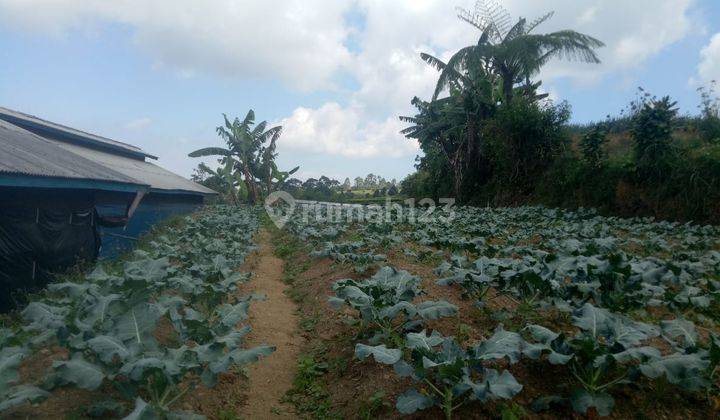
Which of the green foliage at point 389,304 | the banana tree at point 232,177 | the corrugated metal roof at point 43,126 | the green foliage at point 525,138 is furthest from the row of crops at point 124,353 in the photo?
the banana tree at point 232,177

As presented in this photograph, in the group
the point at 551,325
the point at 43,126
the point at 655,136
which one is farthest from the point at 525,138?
the point at 43,126

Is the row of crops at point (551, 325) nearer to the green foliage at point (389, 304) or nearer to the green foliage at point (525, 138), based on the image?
the green foliage at point (389, 304)

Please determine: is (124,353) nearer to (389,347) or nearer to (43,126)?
(389,347)

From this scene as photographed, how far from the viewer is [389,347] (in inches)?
146

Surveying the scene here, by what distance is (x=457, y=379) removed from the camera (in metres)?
2.64

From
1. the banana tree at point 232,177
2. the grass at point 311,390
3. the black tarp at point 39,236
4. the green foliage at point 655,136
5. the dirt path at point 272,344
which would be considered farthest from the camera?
the banana tree at point 232,177

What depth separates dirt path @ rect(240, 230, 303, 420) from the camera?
3564 mm

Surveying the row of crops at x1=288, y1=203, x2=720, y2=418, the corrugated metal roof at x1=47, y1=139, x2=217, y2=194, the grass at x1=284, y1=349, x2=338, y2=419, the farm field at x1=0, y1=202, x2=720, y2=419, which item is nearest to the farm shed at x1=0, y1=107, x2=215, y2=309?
the farm field at x1=0, y1=202, x2=720, y2=419

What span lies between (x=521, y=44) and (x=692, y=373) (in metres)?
19.6

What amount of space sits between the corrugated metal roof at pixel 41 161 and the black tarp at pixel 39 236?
49 centimetres

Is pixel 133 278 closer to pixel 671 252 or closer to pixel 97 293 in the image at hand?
pixel 97 293

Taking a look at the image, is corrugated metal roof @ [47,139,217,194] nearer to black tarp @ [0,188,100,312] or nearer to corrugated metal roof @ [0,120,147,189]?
corrugated metal roof @ [0,120,147,189]

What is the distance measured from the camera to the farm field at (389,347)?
2650 mm

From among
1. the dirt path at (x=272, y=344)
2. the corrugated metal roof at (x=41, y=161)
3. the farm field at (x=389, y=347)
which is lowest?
the dirt path at (x=272, y=344)
